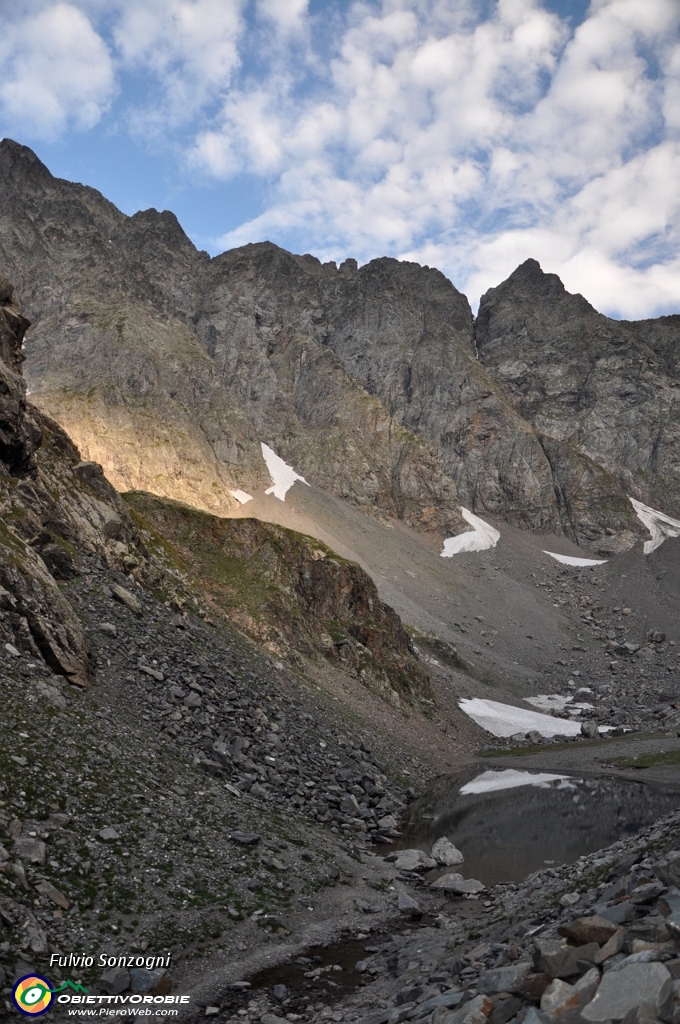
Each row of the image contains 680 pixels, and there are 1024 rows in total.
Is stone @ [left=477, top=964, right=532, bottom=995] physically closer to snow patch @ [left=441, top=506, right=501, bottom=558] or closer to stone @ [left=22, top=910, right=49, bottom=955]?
stone @ [left=22, top=910, right=49, bottom=955]

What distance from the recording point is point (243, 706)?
40250 millimetres

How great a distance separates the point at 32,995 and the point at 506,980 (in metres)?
10.5

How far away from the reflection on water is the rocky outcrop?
1886 cm

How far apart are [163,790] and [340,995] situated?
34.7 ft

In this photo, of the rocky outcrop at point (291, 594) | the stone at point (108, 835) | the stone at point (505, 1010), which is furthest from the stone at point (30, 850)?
the rocky outcrop at point (291, 594)

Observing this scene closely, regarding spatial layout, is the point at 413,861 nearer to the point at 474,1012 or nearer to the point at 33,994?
the point at 33,994

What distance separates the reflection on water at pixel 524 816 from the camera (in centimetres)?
3231

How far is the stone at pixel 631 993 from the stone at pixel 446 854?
1025 inches

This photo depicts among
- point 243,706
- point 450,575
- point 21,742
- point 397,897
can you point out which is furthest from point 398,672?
point 450,575

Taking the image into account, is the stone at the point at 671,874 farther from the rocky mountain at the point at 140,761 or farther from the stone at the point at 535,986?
the rocky mountain at the point at 140,761

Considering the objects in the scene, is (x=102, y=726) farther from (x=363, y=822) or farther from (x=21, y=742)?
(x=363, y=822)

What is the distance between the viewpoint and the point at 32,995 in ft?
45.1

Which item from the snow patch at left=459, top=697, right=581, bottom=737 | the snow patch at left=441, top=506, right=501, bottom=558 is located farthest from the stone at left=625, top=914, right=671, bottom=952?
the snow patch at left=441, top=506, right=501, bottom=558

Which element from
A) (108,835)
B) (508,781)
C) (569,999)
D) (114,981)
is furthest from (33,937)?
(508,781)
